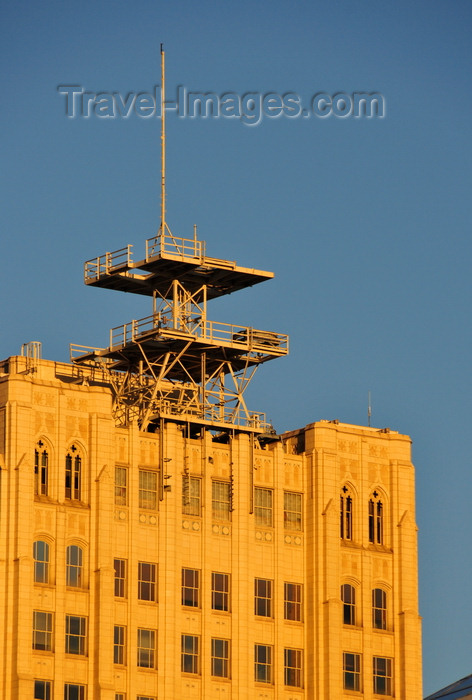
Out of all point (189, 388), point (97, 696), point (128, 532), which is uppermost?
point (189, 388)

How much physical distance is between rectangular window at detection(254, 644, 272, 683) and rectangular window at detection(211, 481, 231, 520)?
328 inches

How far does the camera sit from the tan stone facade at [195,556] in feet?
485

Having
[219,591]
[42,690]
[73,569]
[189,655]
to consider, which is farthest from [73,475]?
[42,690]

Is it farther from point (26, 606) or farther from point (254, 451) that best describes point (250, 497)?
point (26, 606)

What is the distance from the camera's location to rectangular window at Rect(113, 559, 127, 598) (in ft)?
495

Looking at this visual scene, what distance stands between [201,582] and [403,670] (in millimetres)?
15718

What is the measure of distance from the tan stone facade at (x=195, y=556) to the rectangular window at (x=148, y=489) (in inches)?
3.6

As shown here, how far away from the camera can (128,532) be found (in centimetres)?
15162

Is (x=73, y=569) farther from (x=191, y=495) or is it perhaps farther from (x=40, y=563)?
(x=191, y=495)

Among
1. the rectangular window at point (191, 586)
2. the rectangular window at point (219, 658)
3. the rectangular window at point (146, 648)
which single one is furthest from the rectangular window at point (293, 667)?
the rectangular window at point (146, 648)

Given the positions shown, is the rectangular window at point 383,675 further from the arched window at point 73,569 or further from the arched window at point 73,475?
the arched window at point 73,475

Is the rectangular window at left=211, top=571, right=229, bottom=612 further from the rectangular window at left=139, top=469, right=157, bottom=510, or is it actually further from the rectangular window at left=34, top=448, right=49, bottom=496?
the rectangular window at left=34, top=448, right=49, bottom=496

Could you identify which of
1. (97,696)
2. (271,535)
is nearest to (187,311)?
(271,535)

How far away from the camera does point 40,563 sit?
148125mm
